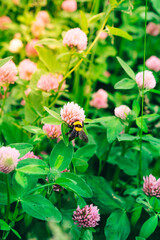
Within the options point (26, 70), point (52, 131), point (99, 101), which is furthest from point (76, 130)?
point (99, 101)

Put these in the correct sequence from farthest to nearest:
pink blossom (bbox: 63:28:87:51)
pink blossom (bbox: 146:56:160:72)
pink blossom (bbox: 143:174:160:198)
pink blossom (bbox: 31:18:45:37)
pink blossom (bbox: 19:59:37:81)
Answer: pink blossom (bbox: 31:18:45:37) → pink blossom (bbox: 146:56:160:72) → pink blossom (bbox: 19:59:37:81) → pink blossom (bbox: 63:28:87:51) → pink blossom (bbox: 143:174:160:198)

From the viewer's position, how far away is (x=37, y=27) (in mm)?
1862

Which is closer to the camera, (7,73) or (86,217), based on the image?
(86,217)

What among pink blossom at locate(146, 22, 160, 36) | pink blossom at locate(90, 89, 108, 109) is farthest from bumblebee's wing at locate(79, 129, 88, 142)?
pink blossom at locate(146, 22, 160, 36)

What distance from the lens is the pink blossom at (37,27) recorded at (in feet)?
6.03

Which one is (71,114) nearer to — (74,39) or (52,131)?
(52,131)

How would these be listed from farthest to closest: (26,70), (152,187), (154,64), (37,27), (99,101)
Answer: (37,27) → (99,101) → (154,64) → (26,70) → (152,187)

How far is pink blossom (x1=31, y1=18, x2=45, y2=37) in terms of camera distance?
1.84m

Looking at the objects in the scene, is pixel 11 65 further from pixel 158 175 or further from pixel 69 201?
pixel 158 175

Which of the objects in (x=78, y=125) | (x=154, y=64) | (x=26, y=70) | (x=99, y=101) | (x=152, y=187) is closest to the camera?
(x=78, y=125)

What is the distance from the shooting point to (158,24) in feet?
6.47

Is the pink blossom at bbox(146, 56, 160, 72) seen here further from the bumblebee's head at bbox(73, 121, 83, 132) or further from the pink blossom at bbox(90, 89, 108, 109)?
the bumblebee's head at bbox(73, 121, 83, 132)

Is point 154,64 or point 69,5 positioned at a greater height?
point 69,5

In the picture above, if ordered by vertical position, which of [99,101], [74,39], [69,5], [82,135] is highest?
[69,5]
